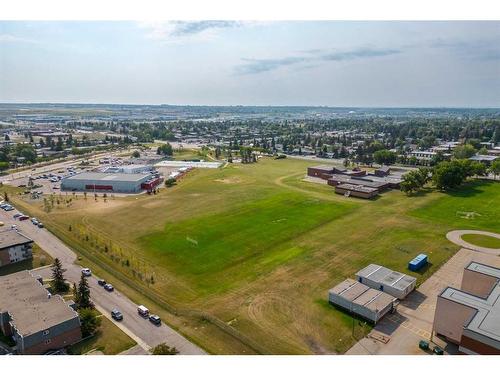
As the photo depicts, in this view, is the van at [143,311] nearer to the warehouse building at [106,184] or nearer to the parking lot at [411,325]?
the parking lot at [411,325]

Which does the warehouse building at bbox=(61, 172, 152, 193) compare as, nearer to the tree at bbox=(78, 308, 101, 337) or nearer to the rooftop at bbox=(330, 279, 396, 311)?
the tree at bbox=(78, 308, 101, 337)

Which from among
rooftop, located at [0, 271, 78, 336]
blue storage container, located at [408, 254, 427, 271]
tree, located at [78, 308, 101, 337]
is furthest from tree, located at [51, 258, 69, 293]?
blue storage container, located at [408, 254, 427, 271]

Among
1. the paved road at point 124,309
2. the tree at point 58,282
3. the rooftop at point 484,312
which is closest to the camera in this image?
the rooftop at point 484,312

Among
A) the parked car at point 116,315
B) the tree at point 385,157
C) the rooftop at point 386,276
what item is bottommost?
the parked car at point 116,315

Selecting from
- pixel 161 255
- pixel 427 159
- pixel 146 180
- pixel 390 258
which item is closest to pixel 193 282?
pixel 161 255

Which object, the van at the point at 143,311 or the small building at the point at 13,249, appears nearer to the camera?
the van at the point at 143,311

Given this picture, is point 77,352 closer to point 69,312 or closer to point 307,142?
point 69,312

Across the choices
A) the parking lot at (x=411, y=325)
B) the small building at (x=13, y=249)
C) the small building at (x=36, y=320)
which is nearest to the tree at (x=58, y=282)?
the small building at (x=36, y=320)

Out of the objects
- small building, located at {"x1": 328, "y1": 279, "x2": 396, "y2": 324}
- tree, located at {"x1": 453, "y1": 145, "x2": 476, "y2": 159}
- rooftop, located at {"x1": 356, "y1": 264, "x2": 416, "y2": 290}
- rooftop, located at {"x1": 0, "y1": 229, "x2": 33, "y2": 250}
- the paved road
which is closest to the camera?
the paved road
